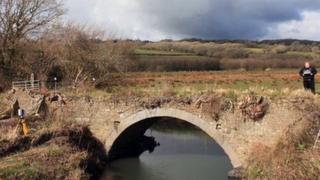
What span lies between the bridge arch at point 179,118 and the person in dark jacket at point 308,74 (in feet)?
13.4

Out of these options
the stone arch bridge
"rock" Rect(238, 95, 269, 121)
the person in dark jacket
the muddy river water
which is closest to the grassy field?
"rock" Rect(238, 95, 269, 121)

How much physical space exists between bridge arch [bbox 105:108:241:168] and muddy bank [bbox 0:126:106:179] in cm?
130

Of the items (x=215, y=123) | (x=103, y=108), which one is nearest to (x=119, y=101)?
(x=103, y=108)

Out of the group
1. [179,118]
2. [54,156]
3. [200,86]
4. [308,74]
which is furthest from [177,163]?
[308,74]

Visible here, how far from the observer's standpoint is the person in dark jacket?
2110cm

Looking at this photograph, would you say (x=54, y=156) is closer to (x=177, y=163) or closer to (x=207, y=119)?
(x=207, y=119)

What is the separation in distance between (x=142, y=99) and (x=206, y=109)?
3.37 m

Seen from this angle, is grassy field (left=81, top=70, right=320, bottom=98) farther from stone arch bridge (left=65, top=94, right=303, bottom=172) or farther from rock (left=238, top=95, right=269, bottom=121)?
stone arch bridge (left=65, top=94, right=303, bottom=172)

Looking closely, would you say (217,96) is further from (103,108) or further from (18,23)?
(18,23)

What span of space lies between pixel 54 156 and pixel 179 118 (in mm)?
5928

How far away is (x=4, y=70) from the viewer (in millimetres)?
36031

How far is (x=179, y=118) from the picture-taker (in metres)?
23.9

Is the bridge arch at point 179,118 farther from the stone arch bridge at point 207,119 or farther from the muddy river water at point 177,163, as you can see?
the muddy river water at point 177,163

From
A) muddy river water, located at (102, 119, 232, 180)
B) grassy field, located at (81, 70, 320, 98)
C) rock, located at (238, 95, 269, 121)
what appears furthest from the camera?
muddy river water, located at (102, 119, 232, 180)
